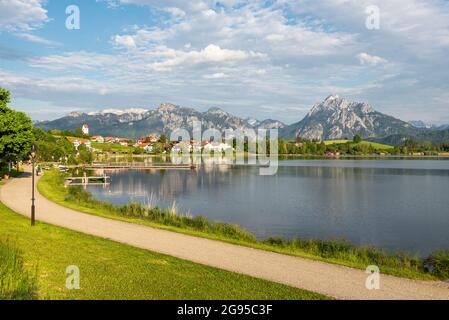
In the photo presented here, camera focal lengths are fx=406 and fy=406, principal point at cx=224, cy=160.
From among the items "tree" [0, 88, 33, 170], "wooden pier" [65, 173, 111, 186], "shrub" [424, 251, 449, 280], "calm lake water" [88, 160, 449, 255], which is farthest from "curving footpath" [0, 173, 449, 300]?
"wooden pier" [65, 173, 111, 186]

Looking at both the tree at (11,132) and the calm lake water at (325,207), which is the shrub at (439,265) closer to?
the calm lake water at (325,207)

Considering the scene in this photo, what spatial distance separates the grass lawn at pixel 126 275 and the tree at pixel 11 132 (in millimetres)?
28193

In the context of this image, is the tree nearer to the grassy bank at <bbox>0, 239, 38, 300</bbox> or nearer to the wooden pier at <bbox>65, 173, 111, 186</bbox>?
the wooden pier at <bbox>65, 173, 111, 186</bbox>

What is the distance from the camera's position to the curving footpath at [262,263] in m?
11.5

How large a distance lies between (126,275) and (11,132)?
3700cm

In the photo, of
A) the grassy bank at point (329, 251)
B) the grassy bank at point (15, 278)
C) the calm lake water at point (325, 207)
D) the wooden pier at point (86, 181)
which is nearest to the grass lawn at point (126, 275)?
the grassy bank at point (15, 278)

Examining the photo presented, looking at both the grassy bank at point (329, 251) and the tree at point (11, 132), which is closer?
the grassy bank at point (329, 251)

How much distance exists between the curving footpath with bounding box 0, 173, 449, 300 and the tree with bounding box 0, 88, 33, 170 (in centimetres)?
2203

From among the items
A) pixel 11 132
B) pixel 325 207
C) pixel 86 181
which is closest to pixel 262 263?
pixel 325 207

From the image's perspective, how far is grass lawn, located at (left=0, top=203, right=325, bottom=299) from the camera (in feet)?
34.7

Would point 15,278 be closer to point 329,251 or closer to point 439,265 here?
point 329,251

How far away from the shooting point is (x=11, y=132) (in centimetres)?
4284
